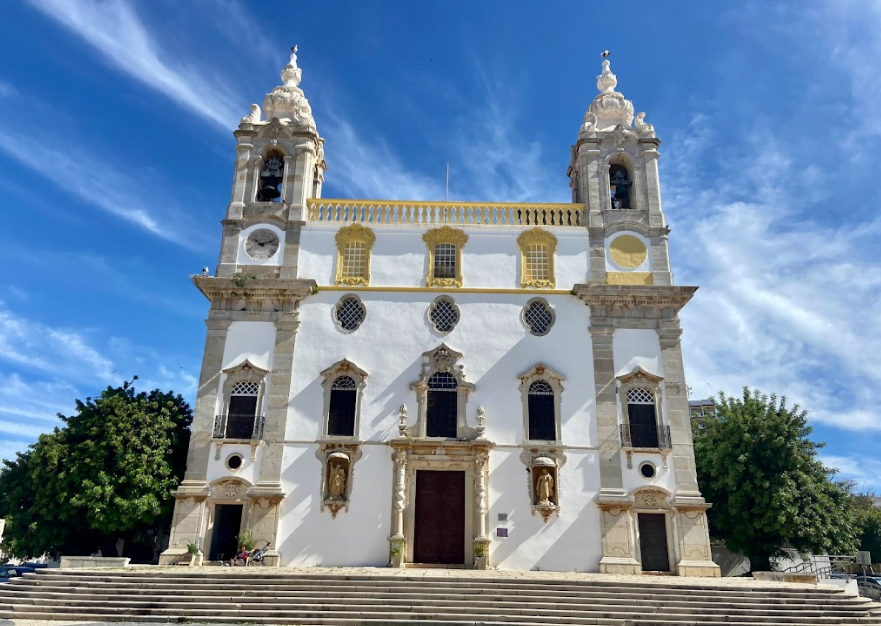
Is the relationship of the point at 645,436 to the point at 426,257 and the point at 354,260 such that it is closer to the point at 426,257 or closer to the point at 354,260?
the point at 426,257

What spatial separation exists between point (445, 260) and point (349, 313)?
352 centimetres

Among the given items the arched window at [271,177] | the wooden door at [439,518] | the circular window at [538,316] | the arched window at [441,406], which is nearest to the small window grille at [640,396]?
the circular window at [538,316]

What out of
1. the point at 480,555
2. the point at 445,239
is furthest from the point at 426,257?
the point at 480,555

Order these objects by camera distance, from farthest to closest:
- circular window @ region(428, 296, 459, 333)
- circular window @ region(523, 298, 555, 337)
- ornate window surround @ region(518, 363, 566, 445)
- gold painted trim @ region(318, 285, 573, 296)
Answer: gold painted trim @ region(318, 285, 573, 296), circular window @ region(428, 296, 459, 333), circular window @ region(523, 298, 555, 337), ornate window surround @ region(518, 363, 566, 445)

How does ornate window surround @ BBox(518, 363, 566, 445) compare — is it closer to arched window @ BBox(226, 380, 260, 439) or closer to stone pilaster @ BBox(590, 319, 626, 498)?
stone pilaster @ BBox(590, 319, 626, 498)

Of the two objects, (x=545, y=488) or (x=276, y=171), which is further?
(x=276, y=171)

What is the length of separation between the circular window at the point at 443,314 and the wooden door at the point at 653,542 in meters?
7.70

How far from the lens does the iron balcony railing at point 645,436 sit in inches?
746

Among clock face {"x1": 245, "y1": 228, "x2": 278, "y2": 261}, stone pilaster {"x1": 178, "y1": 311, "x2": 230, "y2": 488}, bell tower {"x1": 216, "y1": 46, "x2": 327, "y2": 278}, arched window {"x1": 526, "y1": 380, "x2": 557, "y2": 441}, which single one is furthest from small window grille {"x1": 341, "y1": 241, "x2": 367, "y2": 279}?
arched window {"x1": 526, "y1": 380, "x2": 557, "y2": 441}

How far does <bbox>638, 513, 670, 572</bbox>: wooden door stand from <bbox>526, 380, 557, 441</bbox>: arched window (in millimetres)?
3350

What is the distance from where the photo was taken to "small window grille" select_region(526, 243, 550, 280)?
2113 centimetres

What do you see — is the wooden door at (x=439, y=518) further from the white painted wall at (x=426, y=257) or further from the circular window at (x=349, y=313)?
the white painted wall at (x=426, y=257)

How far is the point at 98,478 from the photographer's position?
742 inches

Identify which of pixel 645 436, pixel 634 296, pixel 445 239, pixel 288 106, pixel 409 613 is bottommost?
pixel 409 613
